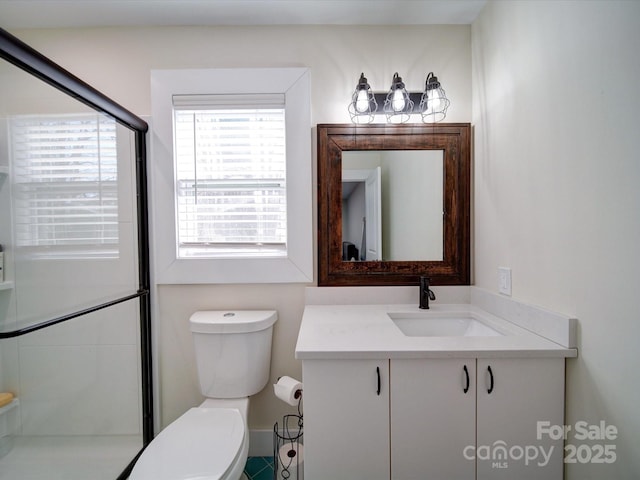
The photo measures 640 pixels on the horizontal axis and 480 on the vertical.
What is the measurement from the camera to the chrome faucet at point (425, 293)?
4.99ft

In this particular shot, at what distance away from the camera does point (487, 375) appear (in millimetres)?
1037

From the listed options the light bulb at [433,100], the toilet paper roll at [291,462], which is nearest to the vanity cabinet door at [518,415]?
the toilet paper roll at [291,462]

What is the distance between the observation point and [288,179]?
161 centimetres

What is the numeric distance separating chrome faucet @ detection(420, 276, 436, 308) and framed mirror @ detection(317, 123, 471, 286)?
0.34 feet

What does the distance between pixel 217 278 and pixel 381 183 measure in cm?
103

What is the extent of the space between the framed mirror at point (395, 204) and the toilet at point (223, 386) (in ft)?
1.53

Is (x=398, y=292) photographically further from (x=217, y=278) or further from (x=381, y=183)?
(x=217, y=278)

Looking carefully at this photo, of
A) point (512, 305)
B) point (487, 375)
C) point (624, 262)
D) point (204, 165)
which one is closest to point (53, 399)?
point (204, 165)

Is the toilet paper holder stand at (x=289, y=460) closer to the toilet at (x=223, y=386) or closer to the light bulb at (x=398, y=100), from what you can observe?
the toilet at (x=223, y=386)

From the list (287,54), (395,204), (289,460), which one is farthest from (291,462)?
(287,54)

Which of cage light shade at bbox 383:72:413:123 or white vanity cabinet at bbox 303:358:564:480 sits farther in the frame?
cage light shade at bbox 383:72:413:123

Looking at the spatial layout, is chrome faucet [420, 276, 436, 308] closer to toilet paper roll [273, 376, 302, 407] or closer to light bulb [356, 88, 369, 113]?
toilet paper roll [273, 376, 302, 407]

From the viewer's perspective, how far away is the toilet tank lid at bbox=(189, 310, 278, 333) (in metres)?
1.45

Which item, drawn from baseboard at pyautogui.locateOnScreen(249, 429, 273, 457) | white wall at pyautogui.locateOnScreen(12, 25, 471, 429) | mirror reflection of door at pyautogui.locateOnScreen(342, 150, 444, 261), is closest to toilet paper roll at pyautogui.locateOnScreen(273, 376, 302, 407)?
baseboard at pyautogui.locateOnScreen(249, 429, 273, 457)
